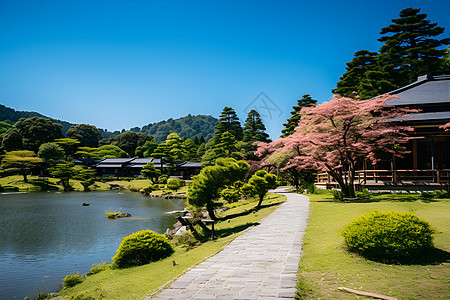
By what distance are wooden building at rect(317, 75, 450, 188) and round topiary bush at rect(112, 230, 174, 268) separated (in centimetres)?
1645

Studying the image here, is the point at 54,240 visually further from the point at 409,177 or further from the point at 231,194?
the point at 409,177

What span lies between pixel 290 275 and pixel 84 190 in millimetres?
51735

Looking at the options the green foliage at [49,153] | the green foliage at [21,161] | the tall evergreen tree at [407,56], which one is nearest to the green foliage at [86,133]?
the green foliage at [49,153]

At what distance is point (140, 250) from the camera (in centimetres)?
946

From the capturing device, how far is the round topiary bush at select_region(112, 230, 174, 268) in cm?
933

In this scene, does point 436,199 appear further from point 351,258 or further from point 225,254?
point 225,254

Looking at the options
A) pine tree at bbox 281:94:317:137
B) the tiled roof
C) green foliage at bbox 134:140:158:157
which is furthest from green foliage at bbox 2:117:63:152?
the tiled roof

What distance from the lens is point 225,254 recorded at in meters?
8.10

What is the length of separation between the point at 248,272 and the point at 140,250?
450cm

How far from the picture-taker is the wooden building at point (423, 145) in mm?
19703

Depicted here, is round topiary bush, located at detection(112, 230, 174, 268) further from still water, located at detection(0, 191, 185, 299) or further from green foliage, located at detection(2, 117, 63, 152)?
green foliage, located at detection(2, 117, 63, 152)

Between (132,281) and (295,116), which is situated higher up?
(295,116)

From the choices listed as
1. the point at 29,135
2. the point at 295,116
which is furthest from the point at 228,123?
the point at 29,135

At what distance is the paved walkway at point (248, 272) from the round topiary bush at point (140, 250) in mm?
2533
